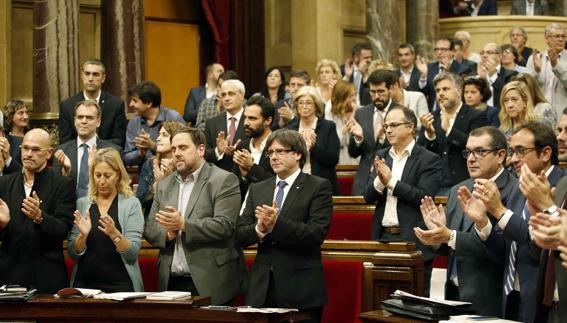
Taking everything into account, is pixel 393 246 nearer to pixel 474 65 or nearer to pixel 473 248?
pixel 473 248

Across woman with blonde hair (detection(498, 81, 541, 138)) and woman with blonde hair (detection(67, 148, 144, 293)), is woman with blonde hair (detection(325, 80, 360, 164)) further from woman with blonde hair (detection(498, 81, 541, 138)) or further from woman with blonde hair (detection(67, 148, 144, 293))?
woman with blonde hair (detection(67, 148, 144, 293))

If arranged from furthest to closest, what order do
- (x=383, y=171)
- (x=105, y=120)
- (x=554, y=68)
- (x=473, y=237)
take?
(x=554, y=68) < (x=105, y=120) < (x=383, y=171) < (x=473, y=237)

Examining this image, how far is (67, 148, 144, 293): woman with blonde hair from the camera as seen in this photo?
5.16 meters

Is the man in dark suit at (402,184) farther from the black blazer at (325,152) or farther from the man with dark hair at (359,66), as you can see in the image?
the man with dark hair at (359,66)

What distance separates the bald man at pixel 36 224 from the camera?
5.27 m

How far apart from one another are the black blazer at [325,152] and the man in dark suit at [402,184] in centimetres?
78

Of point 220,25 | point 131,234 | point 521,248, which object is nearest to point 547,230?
point 521,248

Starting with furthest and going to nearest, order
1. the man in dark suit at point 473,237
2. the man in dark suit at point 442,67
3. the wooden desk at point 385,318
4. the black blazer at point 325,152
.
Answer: the man in dark suit at point 442,67
the black blazer at point 325,152
the man in dark suit at point 473,237
the wooden desk at point 385,318

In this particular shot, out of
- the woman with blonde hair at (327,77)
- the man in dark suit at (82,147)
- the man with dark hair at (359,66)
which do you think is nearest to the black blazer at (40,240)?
the man in dark suit at (82,147)

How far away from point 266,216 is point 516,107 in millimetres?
2460

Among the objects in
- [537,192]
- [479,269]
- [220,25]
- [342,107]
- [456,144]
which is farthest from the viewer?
[220,25]

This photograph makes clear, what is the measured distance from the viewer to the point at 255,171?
5.98 metres

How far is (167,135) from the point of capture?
6.00 metres

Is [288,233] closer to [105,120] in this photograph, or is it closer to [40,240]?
[40,240]
